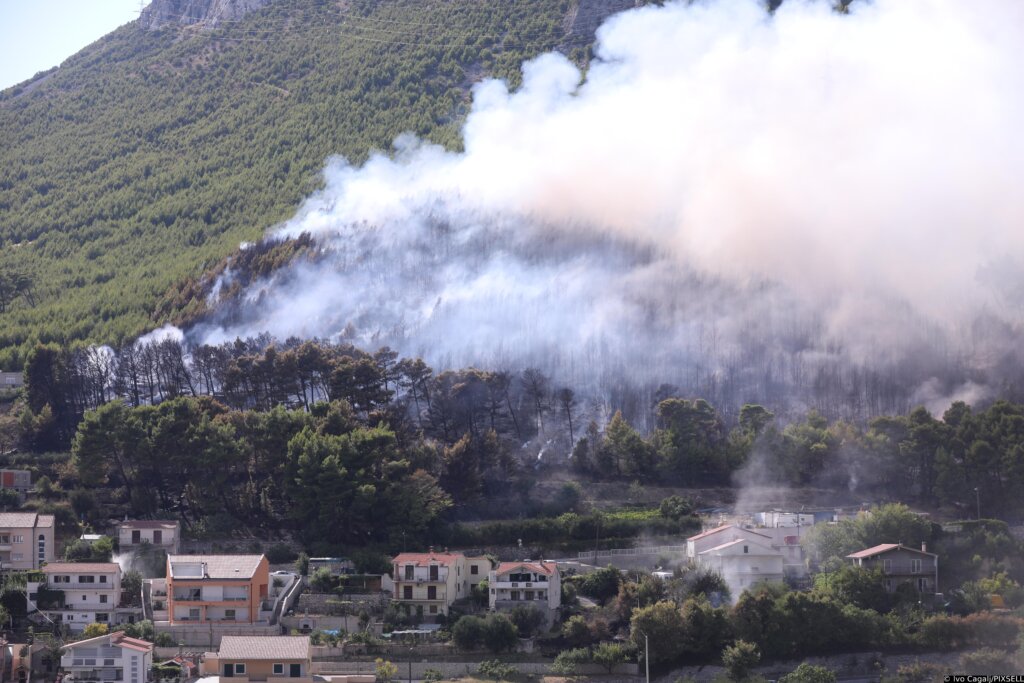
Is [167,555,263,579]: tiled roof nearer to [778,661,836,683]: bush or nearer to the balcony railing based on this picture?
[778,661,836,683]: bush

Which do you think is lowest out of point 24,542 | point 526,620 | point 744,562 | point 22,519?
point 526,620

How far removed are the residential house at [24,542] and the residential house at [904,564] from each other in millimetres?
30602

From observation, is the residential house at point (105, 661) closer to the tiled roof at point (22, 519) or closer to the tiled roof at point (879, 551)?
the tiled roof at point (22, 519)

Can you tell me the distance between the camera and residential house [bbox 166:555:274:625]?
6762 cm

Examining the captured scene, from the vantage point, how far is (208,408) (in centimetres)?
8262

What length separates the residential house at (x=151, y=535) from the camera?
73.9 metres

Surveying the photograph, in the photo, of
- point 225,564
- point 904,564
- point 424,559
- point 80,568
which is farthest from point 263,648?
point 904,564

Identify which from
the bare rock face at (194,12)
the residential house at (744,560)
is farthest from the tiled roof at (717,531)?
the bare rock face at (194,12)

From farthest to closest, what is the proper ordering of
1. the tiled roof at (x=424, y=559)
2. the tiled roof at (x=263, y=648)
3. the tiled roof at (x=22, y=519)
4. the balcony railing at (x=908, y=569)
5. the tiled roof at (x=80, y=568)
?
the tiled roof at (x=22, y=519) < the balcony railing at (x=908, y=569) < the tiled roof at (x=424, y=559) < the tiled roof at (x=80, y=568) < the tiled roof at (x=263, y=648)

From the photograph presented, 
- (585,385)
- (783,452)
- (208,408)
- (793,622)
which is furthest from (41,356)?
(793,622)

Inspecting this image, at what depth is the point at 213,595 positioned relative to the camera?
67.8m

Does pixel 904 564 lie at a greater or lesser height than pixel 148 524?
lesser

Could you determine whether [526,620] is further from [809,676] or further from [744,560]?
[809,676]

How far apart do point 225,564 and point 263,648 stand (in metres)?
8.81
